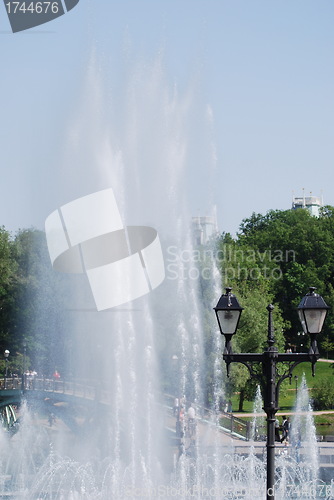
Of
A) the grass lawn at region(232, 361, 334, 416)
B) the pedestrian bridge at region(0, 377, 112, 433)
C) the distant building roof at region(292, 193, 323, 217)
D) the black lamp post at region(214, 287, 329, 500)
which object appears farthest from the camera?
the distant building roof at region(292, 193, 323, 217)

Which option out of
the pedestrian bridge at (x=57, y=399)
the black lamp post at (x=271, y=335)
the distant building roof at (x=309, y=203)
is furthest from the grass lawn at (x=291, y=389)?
the distant building roof at (x=309, y=203)

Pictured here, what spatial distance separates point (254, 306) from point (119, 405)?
19.7 meters

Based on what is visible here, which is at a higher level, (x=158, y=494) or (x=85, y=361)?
(x=85, y=361)

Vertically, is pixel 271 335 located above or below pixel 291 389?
above

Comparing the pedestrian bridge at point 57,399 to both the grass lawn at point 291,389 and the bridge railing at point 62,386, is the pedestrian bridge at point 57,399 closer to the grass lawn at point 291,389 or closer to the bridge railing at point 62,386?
the bridge railing at point 62,386

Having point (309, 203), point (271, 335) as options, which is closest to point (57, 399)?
point (271, 335)

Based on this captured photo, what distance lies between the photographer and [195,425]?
112ft

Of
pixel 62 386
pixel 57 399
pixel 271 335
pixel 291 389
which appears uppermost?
pixel 271 335

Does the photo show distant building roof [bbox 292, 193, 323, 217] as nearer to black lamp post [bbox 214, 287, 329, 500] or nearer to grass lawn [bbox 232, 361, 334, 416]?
grass lawn [bbox 232, 361, 334, 416]

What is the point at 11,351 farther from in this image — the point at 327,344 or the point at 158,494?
the point at 158,494

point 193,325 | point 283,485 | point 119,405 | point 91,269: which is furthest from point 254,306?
point 283,485

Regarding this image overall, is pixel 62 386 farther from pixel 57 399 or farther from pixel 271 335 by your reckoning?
pixel 271 335

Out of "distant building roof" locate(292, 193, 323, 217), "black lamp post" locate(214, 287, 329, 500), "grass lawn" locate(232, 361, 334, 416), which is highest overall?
"distant building roof" locate(292, 193, 323, 217)

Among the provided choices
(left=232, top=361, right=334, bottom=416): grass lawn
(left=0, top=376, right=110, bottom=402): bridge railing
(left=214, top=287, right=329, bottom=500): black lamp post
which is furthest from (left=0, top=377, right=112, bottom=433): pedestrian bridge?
(left=214, top=287, right=329, bottom=500): black lamp post
